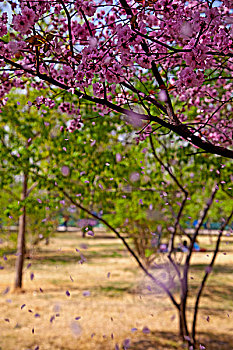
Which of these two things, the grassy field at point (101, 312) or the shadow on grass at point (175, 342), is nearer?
the shadow on grass at point (175, 342)

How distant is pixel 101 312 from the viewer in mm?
9227

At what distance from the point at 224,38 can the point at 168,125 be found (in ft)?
3.97

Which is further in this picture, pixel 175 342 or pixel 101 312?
pixel 101 312

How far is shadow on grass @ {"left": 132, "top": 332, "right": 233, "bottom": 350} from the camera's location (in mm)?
6859

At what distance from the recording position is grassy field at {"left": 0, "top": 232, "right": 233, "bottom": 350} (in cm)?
708

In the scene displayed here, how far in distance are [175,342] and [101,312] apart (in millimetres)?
2711

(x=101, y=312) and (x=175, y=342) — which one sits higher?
(x=101, y=312)

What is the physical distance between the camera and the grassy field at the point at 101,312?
708 cm

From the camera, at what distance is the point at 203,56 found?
264 centimetres

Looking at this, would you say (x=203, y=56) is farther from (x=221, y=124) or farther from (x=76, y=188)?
(x=76, y=188)

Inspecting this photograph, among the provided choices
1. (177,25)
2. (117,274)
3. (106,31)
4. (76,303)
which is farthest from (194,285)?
(177,25)

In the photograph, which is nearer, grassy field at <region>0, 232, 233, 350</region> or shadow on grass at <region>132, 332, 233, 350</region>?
shadow on grass at <region>132, 332, 233, 350</region>

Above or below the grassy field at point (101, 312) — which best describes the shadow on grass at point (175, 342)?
below

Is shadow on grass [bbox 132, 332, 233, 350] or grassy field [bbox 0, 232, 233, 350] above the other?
grassy field [bbox 0, 232, 233, 350]
